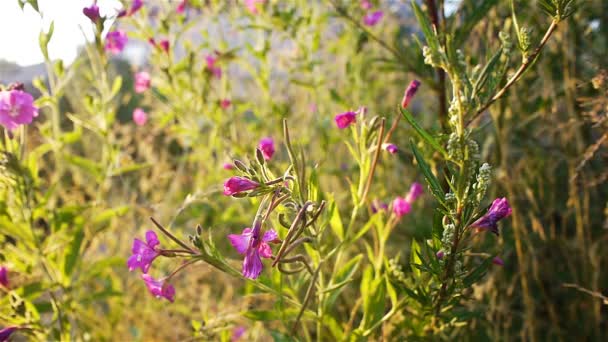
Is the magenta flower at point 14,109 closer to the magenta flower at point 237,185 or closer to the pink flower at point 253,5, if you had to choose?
the magenta flower at point 237,185

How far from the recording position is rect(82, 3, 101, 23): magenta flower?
49.1 inches

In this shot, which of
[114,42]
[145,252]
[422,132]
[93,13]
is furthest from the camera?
[114,42]

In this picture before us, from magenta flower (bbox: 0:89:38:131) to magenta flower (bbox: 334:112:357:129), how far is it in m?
0.66

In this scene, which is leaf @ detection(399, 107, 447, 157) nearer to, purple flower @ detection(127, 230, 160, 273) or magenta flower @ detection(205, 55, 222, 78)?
purple flower @ detection(127, 230, 160, 273)

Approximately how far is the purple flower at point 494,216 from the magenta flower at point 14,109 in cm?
91

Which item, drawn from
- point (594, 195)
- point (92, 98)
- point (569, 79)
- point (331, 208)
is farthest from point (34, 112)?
point (594, 195)

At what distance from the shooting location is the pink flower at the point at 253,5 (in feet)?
5.71

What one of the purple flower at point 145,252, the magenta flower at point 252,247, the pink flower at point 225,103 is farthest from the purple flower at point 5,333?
the pink flower at point 225,103

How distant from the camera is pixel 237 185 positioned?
0.70 m

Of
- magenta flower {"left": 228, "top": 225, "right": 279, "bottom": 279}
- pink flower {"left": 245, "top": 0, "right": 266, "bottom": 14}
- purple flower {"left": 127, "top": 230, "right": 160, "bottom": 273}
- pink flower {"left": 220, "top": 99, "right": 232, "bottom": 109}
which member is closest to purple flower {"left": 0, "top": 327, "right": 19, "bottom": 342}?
purple flower {"left": 127, "top": 230, "right": 160, "bottom": 273}

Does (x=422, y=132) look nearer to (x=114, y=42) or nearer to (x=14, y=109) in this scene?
(x=14, y=109)

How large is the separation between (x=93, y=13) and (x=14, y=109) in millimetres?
334

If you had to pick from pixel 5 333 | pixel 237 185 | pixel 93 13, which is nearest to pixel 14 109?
pixel 93 13

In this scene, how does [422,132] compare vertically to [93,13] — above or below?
below
